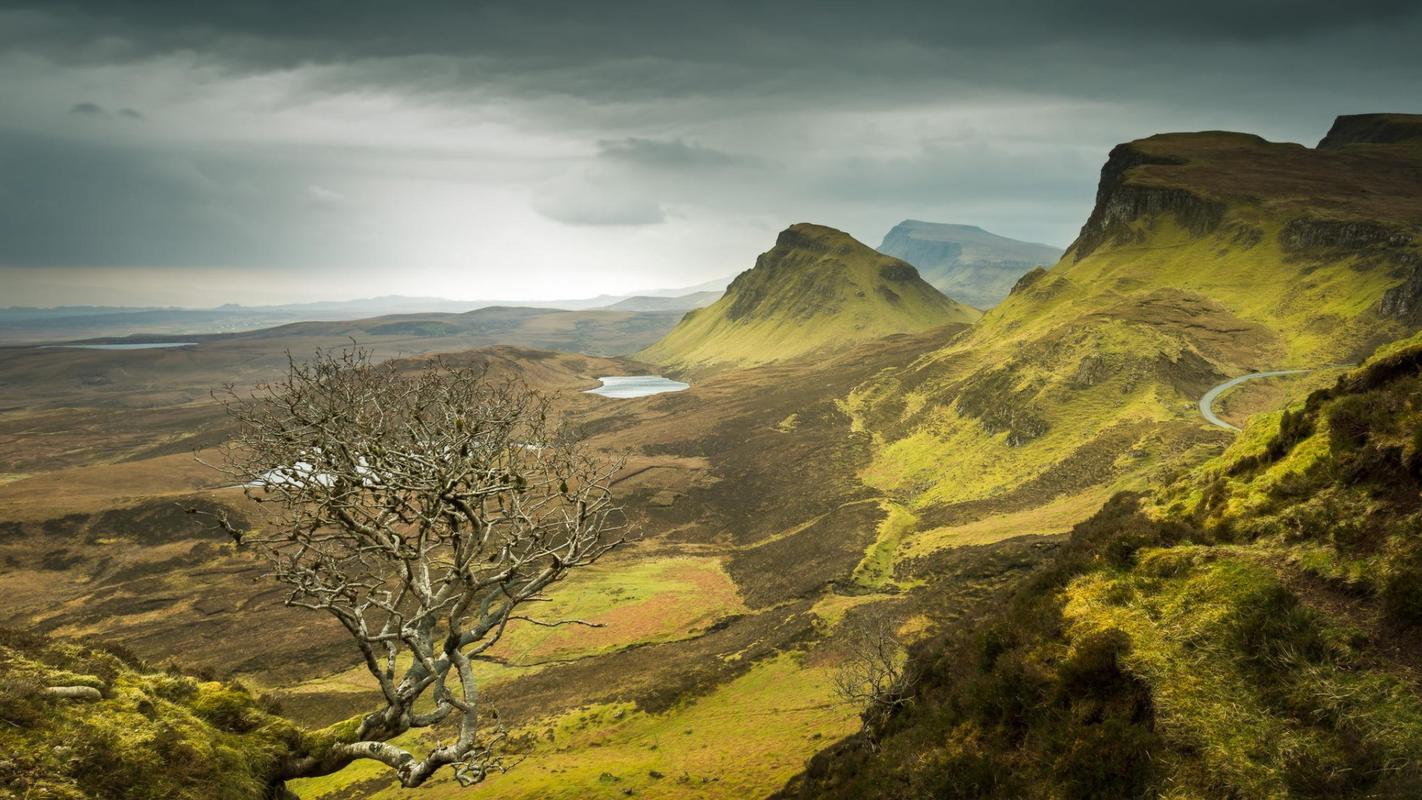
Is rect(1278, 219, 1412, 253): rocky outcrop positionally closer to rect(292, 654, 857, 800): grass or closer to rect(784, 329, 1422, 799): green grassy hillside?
rect(784, 329, 1422, 799): green grassy hillside

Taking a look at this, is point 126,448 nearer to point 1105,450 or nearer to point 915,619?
point 915,619

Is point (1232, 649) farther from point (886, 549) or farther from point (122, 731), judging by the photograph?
point (886, 549)

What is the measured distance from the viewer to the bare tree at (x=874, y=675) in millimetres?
19359

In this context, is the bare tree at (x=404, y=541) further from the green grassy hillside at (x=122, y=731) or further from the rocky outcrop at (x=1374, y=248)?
the rocky outcrop at (x=1374, y=248)

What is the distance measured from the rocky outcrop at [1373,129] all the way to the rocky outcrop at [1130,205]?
57.1m

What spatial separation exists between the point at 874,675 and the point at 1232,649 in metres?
21.9

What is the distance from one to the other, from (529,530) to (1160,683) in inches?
454

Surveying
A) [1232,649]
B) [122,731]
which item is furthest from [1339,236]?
[122,731]

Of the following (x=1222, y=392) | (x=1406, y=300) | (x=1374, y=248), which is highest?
(x=1374, y=248)

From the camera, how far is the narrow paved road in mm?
54684

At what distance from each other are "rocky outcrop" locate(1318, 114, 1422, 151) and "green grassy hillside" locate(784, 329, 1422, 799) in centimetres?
21786

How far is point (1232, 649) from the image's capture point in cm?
1005

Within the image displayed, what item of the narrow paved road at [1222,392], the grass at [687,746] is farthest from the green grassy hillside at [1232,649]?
the narrow paved road at [1222,392]

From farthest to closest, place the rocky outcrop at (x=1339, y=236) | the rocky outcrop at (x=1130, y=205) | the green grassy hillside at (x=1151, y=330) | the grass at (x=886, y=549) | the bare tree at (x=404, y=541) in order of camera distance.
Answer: the rocky outcrop at (x=1130, y=205) → the rocky outcrop at (x=1339, y=236) → the green grassy hillside at (x=1151, y=330) → the grass at (x=886, y=549) → the bare tree at (x=404, y=541)
